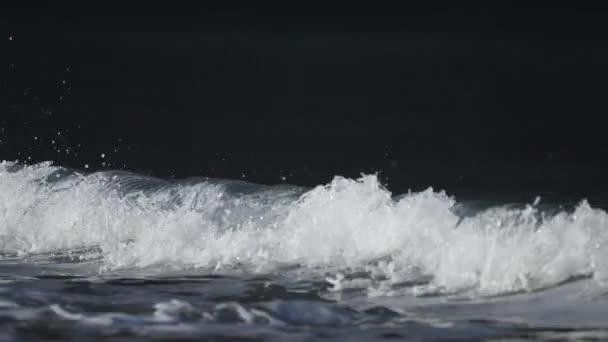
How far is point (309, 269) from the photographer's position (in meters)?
7.84

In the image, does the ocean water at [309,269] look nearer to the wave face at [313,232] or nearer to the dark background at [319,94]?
the wave face at [313,232]

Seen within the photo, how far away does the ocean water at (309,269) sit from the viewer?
5609mm

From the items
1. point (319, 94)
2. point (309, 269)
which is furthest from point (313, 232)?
point (319, 94)

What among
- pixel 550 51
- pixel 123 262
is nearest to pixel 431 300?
pixel 123 262

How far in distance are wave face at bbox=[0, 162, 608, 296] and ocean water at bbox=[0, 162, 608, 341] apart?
0.05ft

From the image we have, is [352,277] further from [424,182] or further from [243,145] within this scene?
[243,145]

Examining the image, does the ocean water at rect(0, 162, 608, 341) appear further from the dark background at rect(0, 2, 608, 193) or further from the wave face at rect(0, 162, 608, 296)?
the dark background at rect(0, 2, 608, 193)

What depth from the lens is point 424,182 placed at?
21047 mm

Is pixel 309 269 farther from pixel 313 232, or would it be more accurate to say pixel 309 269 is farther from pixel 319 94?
pixel 319 94

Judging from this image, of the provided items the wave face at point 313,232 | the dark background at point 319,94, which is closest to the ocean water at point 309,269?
the wave face at point 313,232

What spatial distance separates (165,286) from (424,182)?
14208 mm

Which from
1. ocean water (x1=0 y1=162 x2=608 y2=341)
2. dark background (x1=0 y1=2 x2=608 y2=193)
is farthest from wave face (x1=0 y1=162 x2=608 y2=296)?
dark background (x1=0 y1=2 x2=608 y2=193)

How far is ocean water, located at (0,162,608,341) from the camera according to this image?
18.4 feet

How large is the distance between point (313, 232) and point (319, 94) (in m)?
23.2
